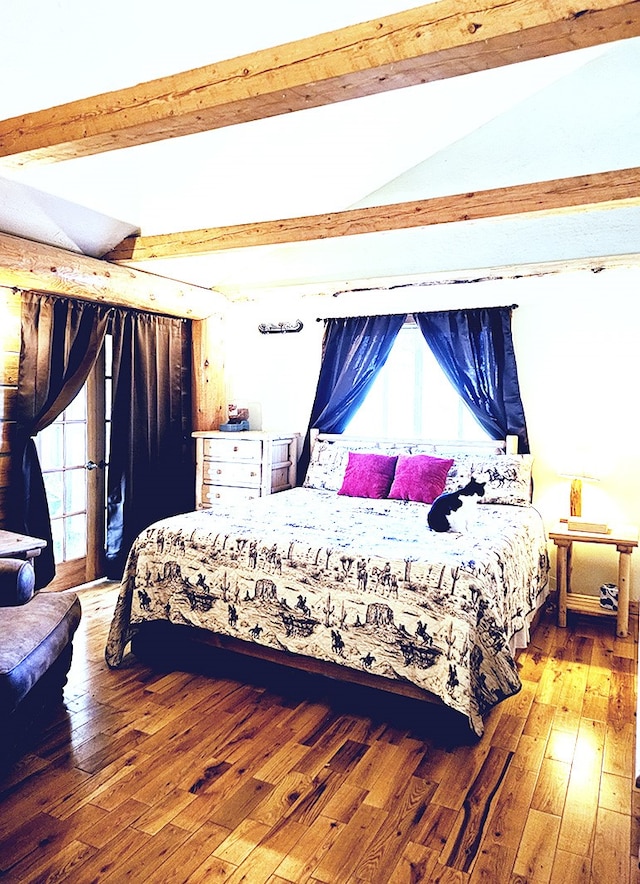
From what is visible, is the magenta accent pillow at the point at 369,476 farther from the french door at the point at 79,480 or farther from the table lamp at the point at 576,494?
the french door at the point at 79,480

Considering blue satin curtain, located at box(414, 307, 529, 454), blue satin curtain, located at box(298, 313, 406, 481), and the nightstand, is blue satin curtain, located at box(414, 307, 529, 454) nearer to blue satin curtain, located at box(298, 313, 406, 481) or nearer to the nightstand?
blue satin curtain, located at box(298, 313, 406, 481)

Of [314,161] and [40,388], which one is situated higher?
[314,161]

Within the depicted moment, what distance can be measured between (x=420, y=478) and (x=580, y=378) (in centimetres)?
129

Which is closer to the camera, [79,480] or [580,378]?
[580,378]

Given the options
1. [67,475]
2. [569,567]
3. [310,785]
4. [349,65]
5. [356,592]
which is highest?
[349,65]

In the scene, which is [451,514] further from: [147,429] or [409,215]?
[147,429]

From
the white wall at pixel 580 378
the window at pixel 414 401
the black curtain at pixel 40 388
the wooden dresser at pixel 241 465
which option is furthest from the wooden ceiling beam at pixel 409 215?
the wooden dresser at pixel 241 465

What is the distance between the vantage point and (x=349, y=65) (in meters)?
1.76

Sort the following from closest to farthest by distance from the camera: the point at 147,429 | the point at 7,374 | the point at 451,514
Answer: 1. the point at 451,514
2. the point at 7,374
3. the point at 147,429

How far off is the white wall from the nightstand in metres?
0.26

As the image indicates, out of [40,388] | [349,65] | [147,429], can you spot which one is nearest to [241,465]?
[147,429]

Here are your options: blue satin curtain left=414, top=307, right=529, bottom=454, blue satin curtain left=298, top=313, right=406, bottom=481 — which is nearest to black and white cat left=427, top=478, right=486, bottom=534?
blue satin curtain left=414, top=307, right=529, bottom=454

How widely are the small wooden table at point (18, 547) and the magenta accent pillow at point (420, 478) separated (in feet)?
7.53

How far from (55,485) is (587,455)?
366 cm
